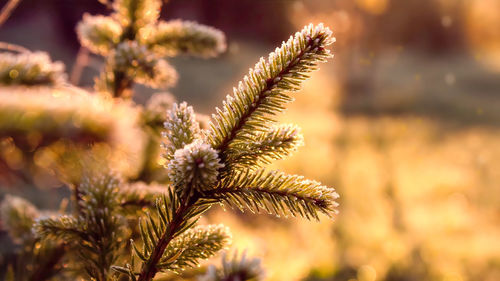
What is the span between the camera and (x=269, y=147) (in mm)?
605

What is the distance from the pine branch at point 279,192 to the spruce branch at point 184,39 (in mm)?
513

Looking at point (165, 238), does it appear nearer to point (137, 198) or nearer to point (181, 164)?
point (181, 164)

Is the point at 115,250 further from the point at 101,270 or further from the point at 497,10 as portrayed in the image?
the point at 497,10

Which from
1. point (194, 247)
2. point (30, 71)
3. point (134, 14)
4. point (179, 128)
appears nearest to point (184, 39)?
point (134, 14)

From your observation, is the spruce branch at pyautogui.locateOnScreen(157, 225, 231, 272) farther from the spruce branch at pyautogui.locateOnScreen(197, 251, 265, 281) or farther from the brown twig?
the spruce branch at pyautogui.locateOnScreen(197, 251, 265, 281)

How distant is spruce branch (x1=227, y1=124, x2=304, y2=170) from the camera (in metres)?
0.60

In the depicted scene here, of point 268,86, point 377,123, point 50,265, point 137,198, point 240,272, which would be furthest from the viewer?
point 377,123

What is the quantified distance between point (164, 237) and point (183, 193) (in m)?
0.09

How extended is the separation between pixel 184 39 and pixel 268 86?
53 centimetres

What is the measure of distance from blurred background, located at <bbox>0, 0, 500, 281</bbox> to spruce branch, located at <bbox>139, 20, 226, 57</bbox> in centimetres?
47

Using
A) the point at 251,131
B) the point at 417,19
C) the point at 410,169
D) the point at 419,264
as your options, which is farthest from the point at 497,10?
the point at 251,131

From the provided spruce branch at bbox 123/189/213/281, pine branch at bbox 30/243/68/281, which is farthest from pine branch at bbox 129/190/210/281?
pine branch at bbox 30/243/68/281

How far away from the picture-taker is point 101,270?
28.0 inches

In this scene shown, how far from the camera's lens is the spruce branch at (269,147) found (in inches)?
23.7
